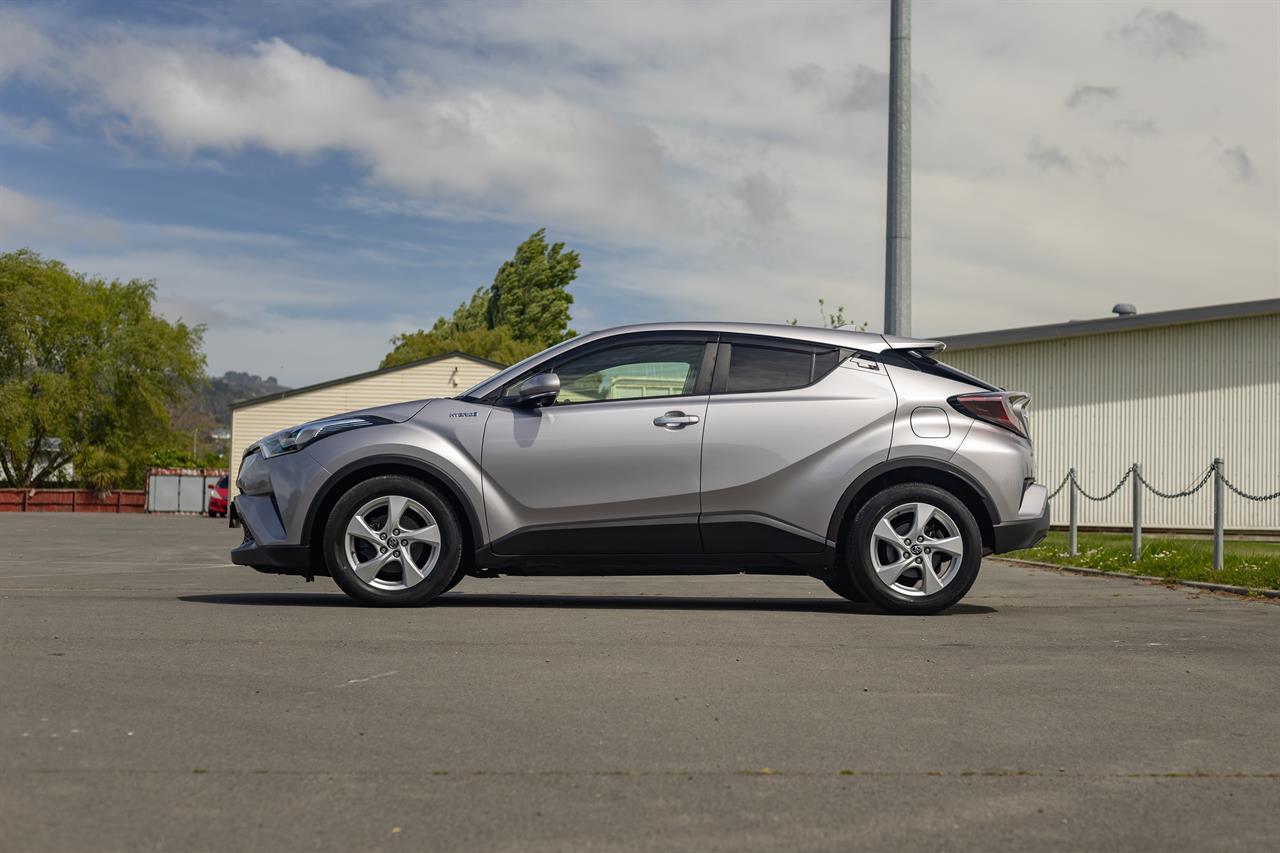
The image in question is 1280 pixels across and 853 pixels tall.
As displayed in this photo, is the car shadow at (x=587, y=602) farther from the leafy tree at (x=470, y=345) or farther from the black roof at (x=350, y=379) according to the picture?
the leafy tree at (x=470, y=345)

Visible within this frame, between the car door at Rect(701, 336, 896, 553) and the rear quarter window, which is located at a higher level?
the rear quarter window

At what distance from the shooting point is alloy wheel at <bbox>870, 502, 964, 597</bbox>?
8570 mm

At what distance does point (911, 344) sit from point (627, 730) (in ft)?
15.5

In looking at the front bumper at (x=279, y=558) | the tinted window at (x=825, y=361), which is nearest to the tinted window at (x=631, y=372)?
the tinted window at (x=825, y=361)

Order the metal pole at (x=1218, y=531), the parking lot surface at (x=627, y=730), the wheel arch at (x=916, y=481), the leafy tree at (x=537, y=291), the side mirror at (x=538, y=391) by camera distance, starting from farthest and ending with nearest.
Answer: the leafy tree at (x=537, y=291) → the metal pole at (x=1218, y=531) → the wheel arch at (x=916, y=481) → the side mirror at (x=538, y=391) → the parking lot surface at (x=627, y=730)

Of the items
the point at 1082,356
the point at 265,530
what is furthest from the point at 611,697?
the point at 1082,356

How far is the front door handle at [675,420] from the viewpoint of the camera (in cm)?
854

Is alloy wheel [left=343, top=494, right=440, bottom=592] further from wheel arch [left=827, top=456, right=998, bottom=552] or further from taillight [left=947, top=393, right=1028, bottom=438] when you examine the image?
taillight [left=947, top=393, right=1028, bottom=438]

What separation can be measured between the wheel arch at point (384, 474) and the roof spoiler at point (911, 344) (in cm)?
274

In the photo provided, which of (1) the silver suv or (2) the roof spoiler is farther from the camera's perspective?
(2) the roof spoiler

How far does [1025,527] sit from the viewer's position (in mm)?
8734

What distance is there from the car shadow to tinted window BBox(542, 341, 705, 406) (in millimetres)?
1323

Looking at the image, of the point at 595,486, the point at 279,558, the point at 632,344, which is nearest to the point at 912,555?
the point at 595,486

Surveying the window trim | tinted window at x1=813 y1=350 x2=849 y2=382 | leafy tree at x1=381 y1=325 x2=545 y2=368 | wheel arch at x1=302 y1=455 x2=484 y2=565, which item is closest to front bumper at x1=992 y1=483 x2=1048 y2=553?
tinted window at x1=813 y1=350 x2=849 y2=382
